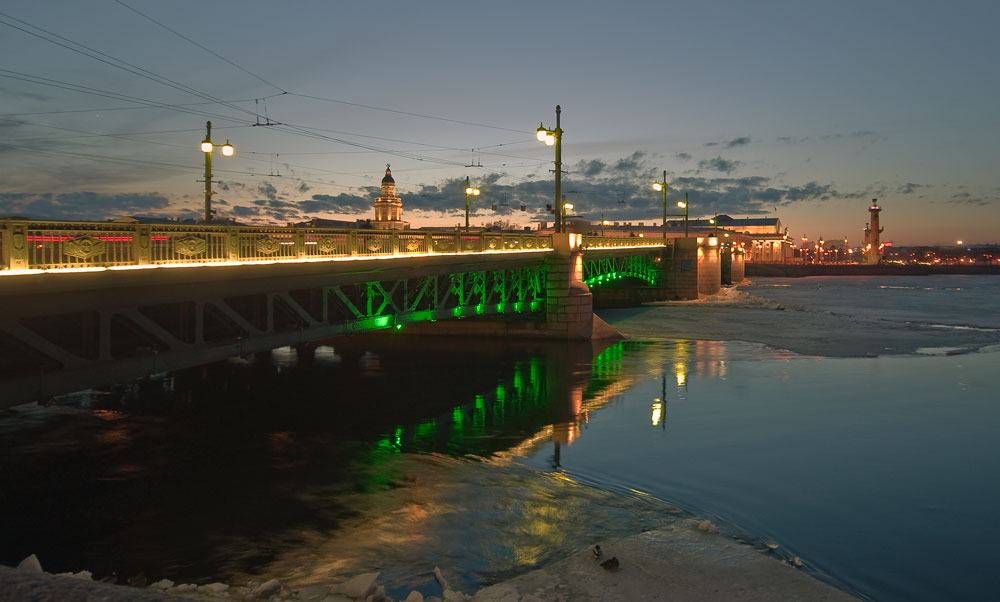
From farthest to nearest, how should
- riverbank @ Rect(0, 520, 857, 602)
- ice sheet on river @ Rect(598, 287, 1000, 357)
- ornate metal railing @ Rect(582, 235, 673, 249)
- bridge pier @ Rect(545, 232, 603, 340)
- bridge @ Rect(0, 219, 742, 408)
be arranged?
ornate metal railing @ Rect(582, 235, 673, 249) → bridge pier @ Rect(545, 232, 603, 340) → ice sheet on river @ Rect(598, 287, 1000, 357) → bridge @ Rect(0, 219, 742, 408) → riverbank @ Rect(0, 520, 857, 602)

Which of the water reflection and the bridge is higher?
the bridge

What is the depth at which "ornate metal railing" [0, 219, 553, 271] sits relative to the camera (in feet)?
43.0

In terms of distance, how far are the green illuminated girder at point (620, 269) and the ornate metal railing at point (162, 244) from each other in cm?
2895

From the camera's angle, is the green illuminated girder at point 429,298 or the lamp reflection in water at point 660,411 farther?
the green illuminated girder at point 429,298

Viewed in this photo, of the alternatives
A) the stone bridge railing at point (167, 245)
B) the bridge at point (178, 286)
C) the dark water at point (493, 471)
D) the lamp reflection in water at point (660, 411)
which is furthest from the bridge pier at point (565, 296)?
the stone bridge railing at point (167, 245)

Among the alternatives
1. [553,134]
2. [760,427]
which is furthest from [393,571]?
[553,134]

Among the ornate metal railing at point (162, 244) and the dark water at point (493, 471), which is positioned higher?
the ornate metal railing at point (162, 244)

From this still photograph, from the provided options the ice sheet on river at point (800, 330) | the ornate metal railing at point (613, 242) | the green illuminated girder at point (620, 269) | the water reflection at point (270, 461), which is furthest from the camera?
the green illuminated girder at point (620, 269)

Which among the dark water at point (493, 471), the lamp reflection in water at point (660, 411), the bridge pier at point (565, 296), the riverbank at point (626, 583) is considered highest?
the bridge pier at point (565, 296)

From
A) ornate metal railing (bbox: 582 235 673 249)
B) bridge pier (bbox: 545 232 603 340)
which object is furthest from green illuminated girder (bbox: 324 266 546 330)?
ornate metal railing (bbox: 582 235 673 249)

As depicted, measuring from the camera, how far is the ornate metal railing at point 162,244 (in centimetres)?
1311

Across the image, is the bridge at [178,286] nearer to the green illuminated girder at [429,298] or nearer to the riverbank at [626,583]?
the green illuminated girder at [429,298]

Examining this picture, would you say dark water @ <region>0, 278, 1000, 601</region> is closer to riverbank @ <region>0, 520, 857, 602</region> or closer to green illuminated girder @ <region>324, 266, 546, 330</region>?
riverbank @ <region>0, 520, 857, 602</region>

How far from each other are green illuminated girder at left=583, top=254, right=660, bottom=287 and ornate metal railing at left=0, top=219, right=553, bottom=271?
95.0ft
